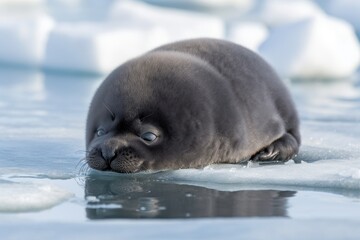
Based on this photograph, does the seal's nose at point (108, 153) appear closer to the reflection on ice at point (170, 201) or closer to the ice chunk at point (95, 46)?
the reflection on ice at point (170, 201)

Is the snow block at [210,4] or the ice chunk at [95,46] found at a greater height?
the snow block at [210,4]

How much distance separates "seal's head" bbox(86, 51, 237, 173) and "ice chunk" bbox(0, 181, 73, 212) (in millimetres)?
473

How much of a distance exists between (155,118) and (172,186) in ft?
1.30

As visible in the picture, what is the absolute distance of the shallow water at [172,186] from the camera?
3.04 metres

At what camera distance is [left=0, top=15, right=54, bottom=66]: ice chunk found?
9750mm

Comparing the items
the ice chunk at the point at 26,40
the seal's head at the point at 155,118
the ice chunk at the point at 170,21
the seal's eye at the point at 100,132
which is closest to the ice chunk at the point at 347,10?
the ice chunk at the point at 170,21

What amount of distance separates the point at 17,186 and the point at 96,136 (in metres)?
0.71

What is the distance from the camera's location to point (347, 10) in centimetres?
1234

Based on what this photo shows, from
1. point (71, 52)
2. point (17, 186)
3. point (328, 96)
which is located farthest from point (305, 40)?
point (17, 186)

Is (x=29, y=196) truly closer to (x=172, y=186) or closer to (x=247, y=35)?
(x=172, y=186)

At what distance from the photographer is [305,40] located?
31.0 feet

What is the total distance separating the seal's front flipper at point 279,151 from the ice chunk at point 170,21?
5.23m

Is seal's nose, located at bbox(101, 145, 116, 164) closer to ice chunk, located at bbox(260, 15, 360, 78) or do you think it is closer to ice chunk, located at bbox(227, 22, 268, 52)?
→ ice chunk, located at bbox(260, 15, 360, 78)

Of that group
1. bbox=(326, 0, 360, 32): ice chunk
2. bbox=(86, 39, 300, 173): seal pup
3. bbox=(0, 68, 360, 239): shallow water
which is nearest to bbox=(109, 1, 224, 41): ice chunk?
bbox=(326, 0, 360, 32): ice chunk
